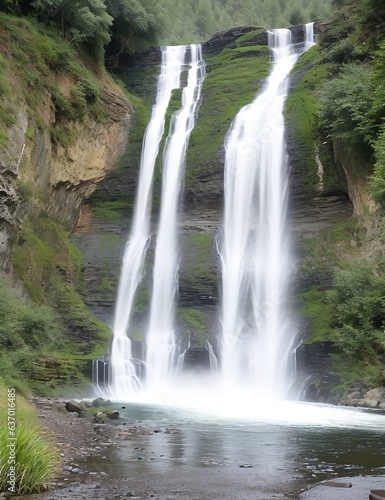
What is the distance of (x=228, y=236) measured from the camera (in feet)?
106

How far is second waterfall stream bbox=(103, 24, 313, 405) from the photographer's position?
25719 mm

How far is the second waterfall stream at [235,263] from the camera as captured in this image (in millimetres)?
25719

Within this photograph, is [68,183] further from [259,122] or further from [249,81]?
[249,81]

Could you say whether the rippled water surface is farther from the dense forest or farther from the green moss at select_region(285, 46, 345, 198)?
the dense forest

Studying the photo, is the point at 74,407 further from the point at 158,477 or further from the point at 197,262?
the point at 197,262

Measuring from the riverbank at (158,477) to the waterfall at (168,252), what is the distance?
12.9 meters

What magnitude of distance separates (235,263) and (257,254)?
1.27 metres

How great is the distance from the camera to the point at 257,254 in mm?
31094

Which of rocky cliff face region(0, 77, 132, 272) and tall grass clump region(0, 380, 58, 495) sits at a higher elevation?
rocky cliff face region(0, 77, 132, 272)

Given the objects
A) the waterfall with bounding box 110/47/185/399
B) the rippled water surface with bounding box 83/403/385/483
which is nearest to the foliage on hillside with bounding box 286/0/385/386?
the rippled water surface with bounding box 83/403/385/483

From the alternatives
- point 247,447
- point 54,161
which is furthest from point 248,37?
point 247,447

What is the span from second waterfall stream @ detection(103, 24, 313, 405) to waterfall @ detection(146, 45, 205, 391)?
5 centimetres

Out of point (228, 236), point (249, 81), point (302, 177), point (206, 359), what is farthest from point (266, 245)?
point (249, 81)

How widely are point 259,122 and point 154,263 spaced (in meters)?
11.6
